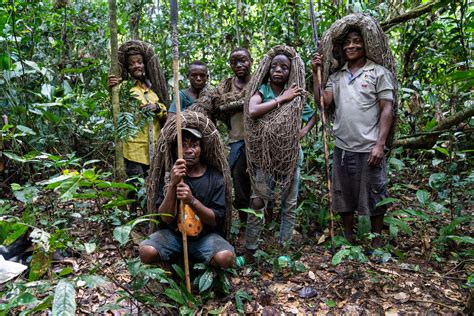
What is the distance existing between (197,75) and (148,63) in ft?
1.77

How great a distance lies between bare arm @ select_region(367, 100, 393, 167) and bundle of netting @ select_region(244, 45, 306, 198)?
65 centimetres

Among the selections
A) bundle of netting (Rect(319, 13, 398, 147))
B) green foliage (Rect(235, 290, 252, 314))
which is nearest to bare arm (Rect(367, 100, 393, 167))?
bundle of netting (Rect(319, 13, 398, 147))

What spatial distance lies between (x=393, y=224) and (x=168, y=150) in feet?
6.50

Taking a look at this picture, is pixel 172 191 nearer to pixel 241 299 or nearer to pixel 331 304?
pixel 241 299

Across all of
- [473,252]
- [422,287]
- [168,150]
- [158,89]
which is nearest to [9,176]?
[158,89]

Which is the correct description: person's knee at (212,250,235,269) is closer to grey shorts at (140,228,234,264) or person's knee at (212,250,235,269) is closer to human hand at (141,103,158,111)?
grey shorts at (140,228,234,264)

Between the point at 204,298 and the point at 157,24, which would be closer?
the point at 204,298

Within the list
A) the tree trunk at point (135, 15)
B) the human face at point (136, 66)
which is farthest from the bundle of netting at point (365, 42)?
the tree trunk at point (135, 15)

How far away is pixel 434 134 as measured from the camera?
4.95m

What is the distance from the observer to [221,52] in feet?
21.9

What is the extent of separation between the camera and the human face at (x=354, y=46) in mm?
3617

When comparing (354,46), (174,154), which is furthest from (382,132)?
(174,154)

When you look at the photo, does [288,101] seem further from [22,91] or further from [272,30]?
[22,91]

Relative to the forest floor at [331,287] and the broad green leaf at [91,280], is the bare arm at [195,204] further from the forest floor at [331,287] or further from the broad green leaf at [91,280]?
the broad green leaf at [91,280]
